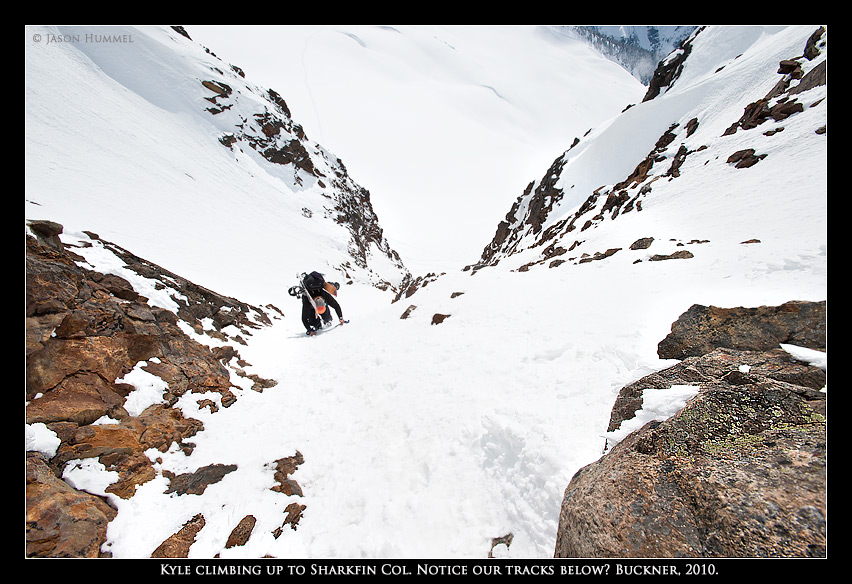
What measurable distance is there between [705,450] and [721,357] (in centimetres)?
126

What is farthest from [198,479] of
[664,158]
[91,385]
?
[664,158]

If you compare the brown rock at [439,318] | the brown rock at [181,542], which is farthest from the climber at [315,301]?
the brown rock at [181,542]

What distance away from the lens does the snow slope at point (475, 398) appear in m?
3.21

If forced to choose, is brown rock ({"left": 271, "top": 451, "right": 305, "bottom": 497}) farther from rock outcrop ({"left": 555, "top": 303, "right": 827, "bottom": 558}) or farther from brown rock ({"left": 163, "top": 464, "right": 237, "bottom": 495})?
rock outcrop ({"left": 555, "top": 303, "right": 827, "bottom": 558})

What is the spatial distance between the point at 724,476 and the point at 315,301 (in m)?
11.3

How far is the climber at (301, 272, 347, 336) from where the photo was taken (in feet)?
36.5

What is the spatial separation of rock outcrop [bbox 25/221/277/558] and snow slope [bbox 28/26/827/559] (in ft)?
0.59

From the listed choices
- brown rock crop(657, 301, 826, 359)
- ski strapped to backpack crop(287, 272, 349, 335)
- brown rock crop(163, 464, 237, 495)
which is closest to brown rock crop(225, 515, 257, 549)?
brown rock crop(163, 464, 237, 495)

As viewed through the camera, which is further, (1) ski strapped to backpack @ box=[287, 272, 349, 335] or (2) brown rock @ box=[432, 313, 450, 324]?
(1) ski strapped to backpack @ box=[287, 272, 349, 335]

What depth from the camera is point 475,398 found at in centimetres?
469

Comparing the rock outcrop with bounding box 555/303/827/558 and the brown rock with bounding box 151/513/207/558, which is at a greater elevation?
the rock outcrop with bounding box 555/303/827/558

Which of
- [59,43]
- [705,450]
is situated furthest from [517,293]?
[59,43]

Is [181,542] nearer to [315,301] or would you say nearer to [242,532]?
[242,532]

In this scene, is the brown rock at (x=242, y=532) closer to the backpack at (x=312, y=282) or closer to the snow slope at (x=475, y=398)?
the snow slope at (x=475, y=398)
